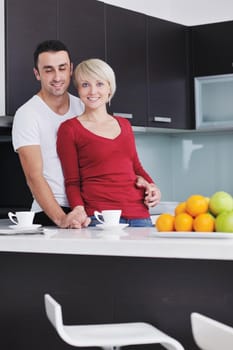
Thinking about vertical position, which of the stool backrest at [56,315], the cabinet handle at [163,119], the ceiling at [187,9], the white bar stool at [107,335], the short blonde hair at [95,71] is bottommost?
the white bar stool at [107,335]

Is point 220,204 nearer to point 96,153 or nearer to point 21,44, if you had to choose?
point 96,153

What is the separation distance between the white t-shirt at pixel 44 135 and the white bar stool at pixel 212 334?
1.56 m

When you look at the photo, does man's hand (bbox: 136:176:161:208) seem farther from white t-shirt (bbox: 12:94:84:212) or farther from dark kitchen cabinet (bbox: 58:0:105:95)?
dark kitchen cabinet (bbox: 58:0:105:95)

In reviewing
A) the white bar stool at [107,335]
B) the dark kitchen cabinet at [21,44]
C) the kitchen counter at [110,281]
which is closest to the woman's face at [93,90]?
the kitchen counter at [110,281]

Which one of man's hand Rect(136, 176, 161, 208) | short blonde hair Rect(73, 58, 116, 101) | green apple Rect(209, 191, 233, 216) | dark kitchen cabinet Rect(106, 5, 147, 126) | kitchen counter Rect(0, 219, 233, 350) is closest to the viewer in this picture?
kitchen counter Rect(0, 219, 233, 350)

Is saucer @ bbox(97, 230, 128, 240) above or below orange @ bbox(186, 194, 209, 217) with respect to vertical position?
below

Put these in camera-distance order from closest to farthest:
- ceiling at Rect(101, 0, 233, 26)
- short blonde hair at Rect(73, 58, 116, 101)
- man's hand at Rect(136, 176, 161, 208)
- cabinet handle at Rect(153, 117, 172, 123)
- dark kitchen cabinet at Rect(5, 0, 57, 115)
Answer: short blonde hair at Rect(73, 58, 116, 101)
man's hand at Rect(136, 176, 161, 208)
dark kitchen cabinet at Rect(5, 0, 57, 115)
cabinet handle at Rect(153, 117, 172, 123)
ceiling at Rect(101, 0, 233, 26)

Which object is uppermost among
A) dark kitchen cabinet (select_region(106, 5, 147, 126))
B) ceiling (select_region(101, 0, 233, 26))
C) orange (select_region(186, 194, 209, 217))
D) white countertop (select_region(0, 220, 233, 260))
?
ceiling (select_region(101, 0, 233, 26))

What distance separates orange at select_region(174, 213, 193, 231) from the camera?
90.4 inches

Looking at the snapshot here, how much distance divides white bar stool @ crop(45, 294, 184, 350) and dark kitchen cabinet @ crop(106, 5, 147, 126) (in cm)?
248

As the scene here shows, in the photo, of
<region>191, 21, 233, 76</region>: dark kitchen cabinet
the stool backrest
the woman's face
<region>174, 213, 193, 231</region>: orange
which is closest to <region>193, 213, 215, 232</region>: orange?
<region>174, 213, 193, 231</region>: orange

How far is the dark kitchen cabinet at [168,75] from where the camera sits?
4684 mm

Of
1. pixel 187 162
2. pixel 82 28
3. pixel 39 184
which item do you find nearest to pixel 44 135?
pixel 39 184

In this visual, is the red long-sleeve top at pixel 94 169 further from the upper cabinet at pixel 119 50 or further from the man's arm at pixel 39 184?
the upper cabinet at pixel 119 50
